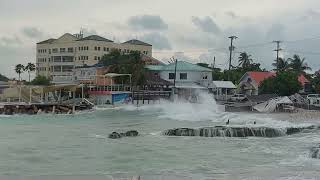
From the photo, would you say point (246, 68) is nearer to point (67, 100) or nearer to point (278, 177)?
point (67, 100)

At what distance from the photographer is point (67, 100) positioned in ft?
308

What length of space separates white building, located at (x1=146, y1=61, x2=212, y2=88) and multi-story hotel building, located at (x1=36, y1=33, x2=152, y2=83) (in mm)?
39566

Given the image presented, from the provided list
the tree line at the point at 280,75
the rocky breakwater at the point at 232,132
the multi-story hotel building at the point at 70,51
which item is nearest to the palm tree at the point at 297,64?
the tree line at the point at 280,75

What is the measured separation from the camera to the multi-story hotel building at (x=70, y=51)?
144 m

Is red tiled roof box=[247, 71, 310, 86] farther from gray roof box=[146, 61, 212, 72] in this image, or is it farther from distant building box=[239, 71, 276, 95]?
gray roof box=[146, 61, 212, 72]

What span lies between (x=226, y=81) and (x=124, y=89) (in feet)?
70.6

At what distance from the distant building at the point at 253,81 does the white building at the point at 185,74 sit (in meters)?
6.61

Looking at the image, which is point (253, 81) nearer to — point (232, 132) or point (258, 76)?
point (258, 76)

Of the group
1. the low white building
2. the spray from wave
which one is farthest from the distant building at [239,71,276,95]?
the spray from wave

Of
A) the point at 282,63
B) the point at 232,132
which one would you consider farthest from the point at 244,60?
the point at 232,132

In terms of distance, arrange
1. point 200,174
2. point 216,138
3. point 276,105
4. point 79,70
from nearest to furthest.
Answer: point 200,174, point 216,138, point 276,105, point 79,70

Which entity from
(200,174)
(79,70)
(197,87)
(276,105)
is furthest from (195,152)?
(79,70)

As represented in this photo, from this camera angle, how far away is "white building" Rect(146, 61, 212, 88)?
102 meters

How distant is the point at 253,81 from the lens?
9788 centimetres
